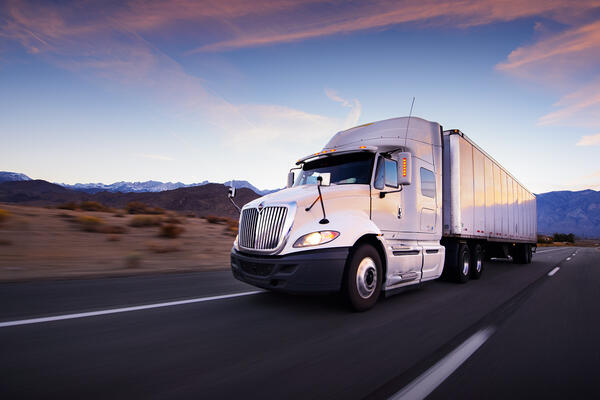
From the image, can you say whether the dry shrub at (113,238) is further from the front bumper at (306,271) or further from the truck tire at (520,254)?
the truck tire at (520,254)

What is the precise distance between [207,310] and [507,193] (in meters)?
12.1

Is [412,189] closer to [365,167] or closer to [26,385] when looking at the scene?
[365,167]

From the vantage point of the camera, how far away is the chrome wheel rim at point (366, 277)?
15.3ft

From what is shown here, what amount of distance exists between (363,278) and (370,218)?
91 centimetres

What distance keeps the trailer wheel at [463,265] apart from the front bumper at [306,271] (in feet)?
15.3

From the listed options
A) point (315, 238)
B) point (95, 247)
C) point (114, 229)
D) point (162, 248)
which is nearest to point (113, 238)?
point (95, 247)

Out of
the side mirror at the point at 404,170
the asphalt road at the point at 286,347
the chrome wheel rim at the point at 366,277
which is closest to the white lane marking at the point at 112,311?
the asphalt road at the point at 286,347

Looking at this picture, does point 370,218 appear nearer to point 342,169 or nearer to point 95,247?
point 342,169

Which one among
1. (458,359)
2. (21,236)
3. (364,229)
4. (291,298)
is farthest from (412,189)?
(21,236)

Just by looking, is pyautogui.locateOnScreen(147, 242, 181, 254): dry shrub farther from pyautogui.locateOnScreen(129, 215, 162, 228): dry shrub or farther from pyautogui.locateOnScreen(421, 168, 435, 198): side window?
pyautogui.locateOnScreen(421, 168, 435, 198): side window

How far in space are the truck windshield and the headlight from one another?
1309 millimetres

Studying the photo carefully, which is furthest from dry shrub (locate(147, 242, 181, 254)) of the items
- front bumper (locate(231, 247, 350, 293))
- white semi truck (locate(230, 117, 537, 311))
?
front bumper (locate(231, 247, 350, 293))

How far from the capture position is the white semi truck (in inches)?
171

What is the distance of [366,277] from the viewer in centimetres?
479
